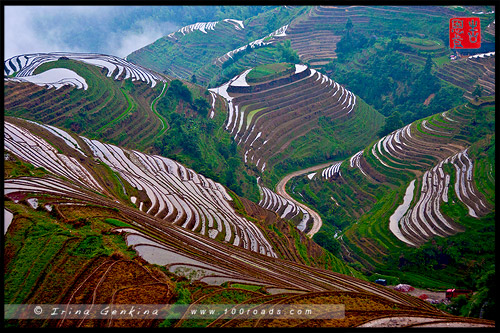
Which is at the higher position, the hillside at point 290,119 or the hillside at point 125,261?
the hillside at point 125,261

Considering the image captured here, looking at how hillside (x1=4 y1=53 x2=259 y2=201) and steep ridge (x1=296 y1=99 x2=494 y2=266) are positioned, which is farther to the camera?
hillside (x1=4 y1=53 x2=259 y2=201)

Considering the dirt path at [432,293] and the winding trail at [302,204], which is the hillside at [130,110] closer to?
the winding trail at [302,204]

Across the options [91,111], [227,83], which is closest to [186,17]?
[227,83]

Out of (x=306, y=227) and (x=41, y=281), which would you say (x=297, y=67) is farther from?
(x=41, y=281)

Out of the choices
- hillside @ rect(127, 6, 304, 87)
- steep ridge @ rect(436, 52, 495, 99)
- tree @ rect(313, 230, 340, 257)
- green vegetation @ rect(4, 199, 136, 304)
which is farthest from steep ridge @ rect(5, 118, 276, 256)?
hillside @ rect(127, 6, 304, 87)

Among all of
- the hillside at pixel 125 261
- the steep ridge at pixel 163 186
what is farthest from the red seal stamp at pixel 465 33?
the steep ridge at pixel 163 186

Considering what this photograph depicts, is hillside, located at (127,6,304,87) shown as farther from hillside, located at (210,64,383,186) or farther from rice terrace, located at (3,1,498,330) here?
hillside, located at (210,64,383,186)

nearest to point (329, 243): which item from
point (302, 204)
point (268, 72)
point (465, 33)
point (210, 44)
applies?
point (302, 204)
